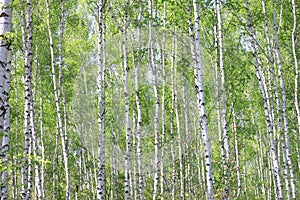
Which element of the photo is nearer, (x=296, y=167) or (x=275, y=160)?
(x=275, y=160)

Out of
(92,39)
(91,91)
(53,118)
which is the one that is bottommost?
(53,118)

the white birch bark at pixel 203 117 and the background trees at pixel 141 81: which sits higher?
the background trees at pixel 141 81

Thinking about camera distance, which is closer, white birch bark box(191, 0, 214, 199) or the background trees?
white birch bark box(191, 0, 214, 199)

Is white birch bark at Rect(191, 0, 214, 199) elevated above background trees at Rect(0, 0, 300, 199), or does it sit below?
below

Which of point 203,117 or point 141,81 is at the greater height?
point 141,81

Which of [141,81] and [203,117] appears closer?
[203,117]

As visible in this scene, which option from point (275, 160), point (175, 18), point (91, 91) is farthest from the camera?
point (91, 91)

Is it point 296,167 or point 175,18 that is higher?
point 175,18

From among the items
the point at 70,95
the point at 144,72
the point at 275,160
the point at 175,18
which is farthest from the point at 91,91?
the point at 275,160

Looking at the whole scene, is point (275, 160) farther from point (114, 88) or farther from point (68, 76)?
point (68, 76)

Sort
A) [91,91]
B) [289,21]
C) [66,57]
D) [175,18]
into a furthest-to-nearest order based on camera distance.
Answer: [91,91] → [66,57] → [289,21] → [175,18]

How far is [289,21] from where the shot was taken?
1449 centimetres

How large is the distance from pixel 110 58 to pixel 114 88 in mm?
1325

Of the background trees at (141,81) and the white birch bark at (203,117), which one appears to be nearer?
the white birch bark at (203,117)
